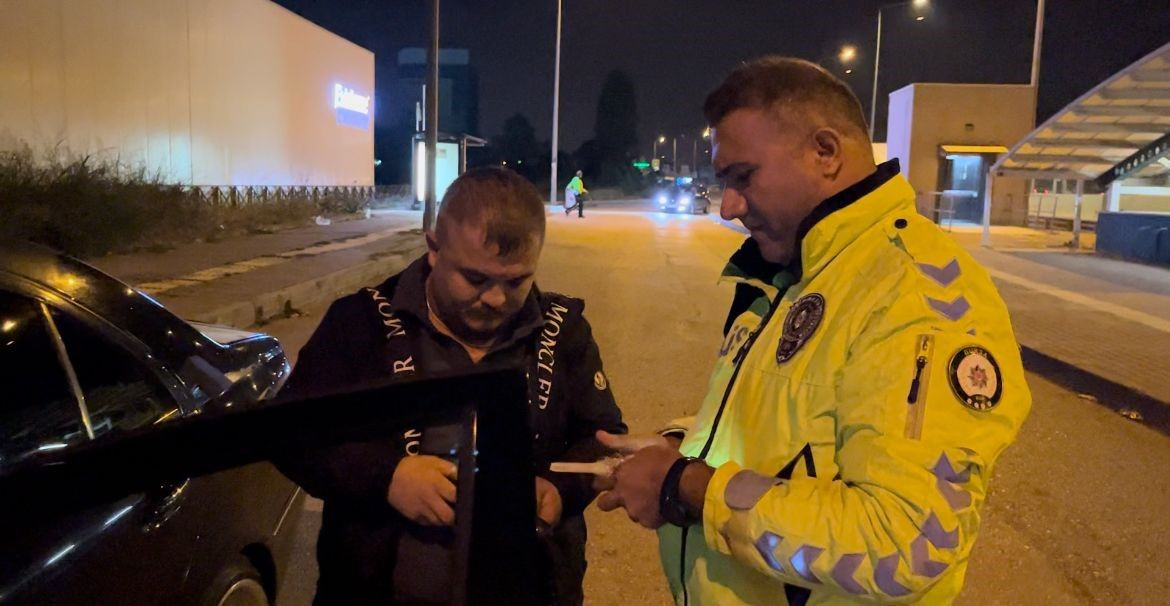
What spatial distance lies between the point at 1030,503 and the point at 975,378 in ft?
14.5

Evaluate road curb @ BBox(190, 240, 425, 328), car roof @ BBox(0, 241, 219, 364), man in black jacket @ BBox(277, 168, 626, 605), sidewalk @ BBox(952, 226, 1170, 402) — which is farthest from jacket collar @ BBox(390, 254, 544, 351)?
sidewalk @ BBox(952, 226, 1170, 402)

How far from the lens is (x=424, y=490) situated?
173 cm

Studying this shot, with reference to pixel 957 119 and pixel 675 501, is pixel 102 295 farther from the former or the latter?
pixel 957 119

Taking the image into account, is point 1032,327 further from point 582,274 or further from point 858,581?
point 858,581

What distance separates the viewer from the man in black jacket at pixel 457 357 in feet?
6.26

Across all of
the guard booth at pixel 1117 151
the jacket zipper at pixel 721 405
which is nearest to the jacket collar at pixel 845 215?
the jacket zipper at pixel 721 405

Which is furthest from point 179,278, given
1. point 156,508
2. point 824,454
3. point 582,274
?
point 824,454

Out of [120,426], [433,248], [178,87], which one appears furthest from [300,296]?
[178,87]

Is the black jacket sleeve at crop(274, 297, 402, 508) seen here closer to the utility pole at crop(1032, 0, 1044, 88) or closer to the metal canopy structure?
the metal canopy structure

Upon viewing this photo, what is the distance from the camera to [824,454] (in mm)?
1526

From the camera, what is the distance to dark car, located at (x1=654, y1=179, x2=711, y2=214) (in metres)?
45.7

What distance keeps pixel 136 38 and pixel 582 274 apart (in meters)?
11.4

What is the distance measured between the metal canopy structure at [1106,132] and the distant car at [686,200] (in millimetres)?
23229

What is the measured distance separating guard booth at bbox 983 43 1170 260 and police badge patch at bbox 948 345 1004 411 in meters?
17.6
